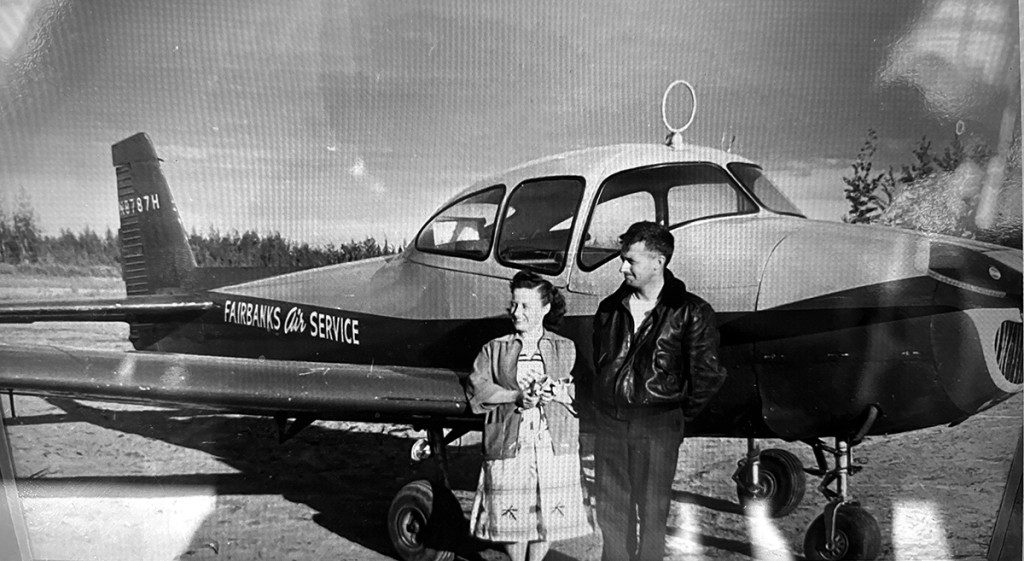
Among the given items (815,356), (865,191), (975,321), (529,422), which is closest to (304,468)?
(529,422)

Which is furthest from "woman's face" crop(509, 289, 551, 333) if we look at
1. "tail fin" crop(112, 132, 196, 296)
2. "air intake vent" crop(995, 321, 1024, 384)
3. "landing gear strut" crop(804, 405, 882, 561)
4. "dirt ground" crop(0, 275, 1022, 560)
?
"air intake vent" crop(995, 321, 1024, 384)

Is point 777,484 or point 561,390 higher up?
point 561,390

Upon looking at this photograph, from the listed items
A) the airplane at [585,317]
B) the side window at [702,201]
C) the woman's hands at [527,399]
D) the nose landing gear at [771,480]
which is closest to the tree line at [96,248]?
the airplane at [585,317]

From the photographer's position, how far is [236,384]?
1.85 meters

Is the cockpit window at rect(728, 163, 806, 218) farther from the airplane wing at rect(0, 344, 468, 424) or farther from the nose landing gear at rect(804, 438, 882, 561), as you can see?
the airplane wing at rect(0, 344, 468, 424)

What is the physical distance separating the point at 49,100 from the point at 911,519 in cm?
281

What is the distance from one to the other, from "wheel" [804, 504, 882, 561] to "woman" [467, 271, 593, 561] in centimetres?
69

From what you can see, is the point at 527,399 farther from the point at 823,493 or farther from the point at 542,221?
the point at 823,493

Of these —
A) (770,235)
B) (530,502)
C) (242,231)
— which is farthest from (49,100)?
(770,235)

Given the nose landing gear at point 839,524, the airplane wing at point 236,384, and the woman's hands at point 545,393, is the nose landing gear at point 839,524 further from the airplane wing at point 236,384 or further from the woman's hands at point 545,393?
the airplane wing at point 236,384

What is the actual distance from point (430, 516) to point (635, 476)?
62cm

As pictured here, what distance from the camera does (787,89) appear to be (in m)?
1.80

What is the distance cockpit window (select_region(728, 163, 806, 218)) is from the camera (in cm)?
177

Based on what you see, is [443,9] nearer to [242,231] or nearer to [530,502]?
[242,231]
